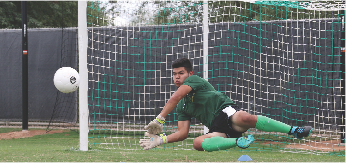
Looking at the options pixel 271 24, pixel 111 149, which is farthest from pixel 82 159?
pixel 271 24

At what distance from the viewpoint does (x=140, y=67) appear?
29.7ft

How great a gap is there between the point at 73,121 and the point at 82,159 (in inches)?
173

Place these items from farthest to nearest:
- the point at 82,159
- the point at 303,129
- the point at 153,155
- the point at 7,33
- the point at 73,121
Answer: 1. the point at 7,33
2. the point at 73,121
3. the point at 153,155
4. the point at 82,159
5. the point at 303,129

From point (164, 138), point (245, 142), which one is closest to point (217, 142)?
point (245, 142)

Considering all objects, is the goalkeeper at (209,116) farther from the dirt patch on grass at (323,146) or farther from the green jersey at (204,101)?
the dirt patch on grass at (323,146)

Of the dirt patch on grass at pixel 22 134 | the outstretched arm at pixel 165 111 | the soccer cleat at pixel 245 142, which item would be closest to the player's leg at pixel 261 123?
the soccer cleat at pixel 245 142

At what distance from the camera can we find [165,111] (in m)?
3.88

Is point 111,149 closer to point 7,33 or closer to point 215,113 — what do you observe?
point 215,113

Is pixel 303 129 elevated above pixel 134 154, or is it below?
above

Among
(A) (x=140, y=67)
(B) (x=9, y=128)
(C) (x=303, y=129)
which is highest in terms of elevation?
(A) (x=140, y=67)

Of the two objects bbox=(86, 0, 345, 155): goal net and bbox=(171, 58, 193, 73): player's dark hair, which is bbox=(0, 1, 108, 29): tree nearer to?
bbox=(86, 0, 345, 155): goal net

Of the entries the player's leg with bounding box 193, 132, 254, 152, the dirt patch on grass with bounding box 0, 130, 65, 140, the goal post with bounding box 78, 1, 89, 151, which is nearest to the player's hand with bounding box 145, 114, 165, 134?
the player's leg with bounding box 193, 132, 254, 152

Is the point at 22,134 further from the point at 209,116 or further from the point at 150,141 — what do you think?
the point at 209,116

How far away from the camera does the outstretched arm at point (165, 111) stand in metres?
3.83
